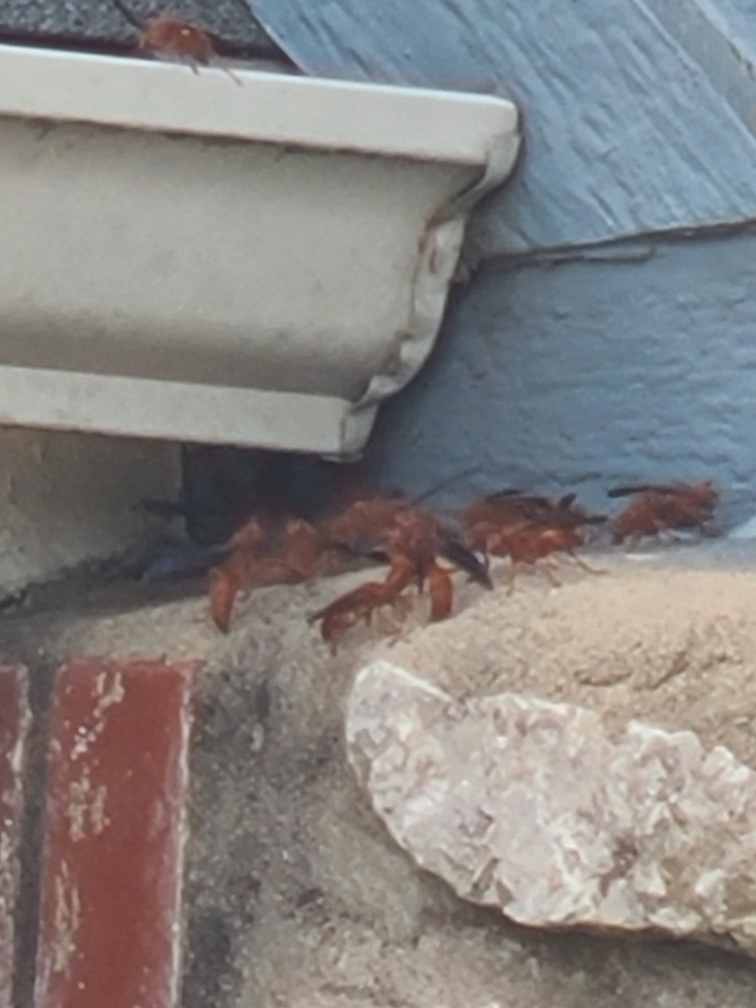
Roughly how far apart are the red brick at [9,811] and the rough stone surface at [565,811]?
202 mm

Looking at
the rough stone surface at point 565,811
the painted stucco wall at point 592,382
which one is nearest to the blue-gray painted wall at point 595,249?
the painted stucco wall at point 592,382

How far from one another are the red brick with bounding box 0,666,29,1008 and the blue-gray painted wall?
0.86 ft

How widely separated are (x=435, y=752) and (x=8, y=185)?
0.31 m

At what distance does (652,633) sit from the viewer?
1021 millimetres

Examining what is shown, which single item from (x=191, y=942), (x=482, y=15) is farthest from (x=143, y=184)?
(x=191, y=942)

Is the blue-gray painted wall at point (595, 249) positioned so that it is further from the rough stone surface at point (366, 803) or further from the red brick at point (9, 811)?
the red brick at point (9, 811)

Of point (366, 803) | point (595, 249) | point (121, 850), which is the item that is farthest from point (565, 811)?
point (595, 249)

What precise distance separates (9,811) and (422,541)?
22 centimetres

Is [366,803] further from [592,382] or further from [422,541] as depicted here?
Result: [592,382]

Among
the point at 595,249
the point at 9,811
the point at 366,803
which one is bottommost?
the point at 9,811

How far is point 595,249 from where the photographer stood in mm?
1234

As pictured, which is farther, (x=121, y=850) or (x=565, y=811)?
(x=121, y=850)

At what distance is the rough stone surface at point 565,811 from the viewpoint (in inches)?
38.9

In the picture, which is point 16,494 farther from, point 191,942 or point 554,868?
point 554,868
